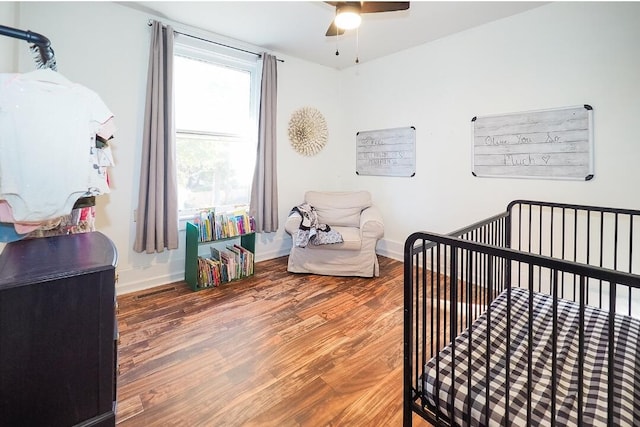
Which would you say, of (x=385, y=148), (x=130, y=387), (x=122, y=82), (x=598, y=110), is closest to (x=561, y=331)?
(x=598, y=110)

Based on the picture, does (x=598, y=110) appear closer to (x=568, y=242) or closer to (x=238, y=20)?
(x=568, y=242)

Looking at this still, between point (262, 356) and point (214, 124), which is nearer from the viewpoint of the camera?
point (262, 356)

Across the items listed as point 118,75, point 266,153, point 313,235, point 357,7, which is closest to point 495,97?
point 357,7

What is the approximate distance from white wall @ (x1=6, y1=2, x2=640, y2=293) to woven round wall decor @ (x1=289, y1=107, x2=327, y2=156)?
107mm

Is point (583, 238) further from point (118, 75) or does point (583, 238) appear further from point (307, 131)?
point (118, 75)

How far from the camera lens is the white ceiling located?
102 inches

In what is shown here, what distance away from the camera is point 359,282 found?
3098 mm

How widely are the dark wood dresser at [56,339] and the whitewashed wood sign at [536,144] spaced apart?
3104 millimetres

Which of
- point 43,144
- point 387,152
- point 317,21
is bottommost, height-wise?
point 43,144

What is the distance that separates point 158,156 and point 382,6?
86.9 inches

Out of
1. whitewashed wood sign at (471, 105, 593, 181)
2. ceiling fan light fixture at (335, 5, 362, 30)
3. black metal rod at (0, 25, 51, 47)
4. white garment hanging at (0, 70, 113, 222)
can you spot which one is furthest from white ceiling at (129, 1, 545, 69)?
white garment hanging at (0, 70, 113, 222)

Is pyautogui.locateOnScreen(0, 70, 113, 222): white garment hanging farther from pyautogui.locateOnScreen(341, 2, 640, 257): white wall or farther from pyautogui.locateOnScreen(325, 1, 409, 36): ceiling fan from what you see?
pyautogui.locateOnScreen(341, 2, 640, 257): white wall

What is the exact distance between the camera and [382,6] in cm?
199

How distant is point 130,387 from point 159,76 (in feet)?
8.10
